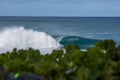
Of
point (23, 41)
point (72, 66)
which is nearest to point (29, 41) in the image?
point (23, 41)

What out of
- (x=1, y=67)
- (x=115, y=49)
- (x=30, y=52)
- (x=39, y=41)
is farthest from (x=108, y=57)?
(x=39, y=41)

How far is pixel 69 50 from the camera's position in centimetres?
576

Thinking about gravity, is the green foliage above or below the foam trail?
above

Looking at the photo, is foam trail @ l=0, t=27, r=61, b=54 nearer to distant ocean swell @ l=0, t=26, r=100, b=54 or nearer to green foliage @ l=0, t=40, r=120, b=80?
distant ocean swell @ l=0, t=26, r=100, b=54

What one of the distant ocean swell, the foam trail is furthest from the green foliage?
the foam trail

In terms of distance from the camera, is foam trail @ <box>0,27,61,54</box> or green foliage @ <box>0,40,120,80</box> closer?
green foliage @ <box>0,40,120,80</box>

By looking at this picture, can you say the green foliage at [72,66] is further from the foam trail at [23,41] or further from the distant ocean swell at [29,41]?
the foam trail at [23,41]

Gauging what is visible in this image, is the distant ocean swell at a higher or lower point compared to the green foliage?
lower

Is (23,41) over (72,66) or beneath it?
beneath

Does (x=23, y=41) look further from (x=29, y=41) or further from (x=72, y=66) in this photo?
(x=72, y=66)

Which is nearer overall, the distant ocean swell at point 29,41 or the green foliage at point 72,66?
the green foliage at point 72,66

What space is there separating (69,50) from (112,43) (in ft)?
2.01

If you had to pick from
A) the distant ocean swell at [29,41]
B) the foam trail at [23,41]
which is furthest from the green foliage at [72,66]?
the foam trail at [23,41]

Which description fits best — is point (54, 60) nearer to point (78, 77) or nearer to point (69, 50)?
point (69, 50)
